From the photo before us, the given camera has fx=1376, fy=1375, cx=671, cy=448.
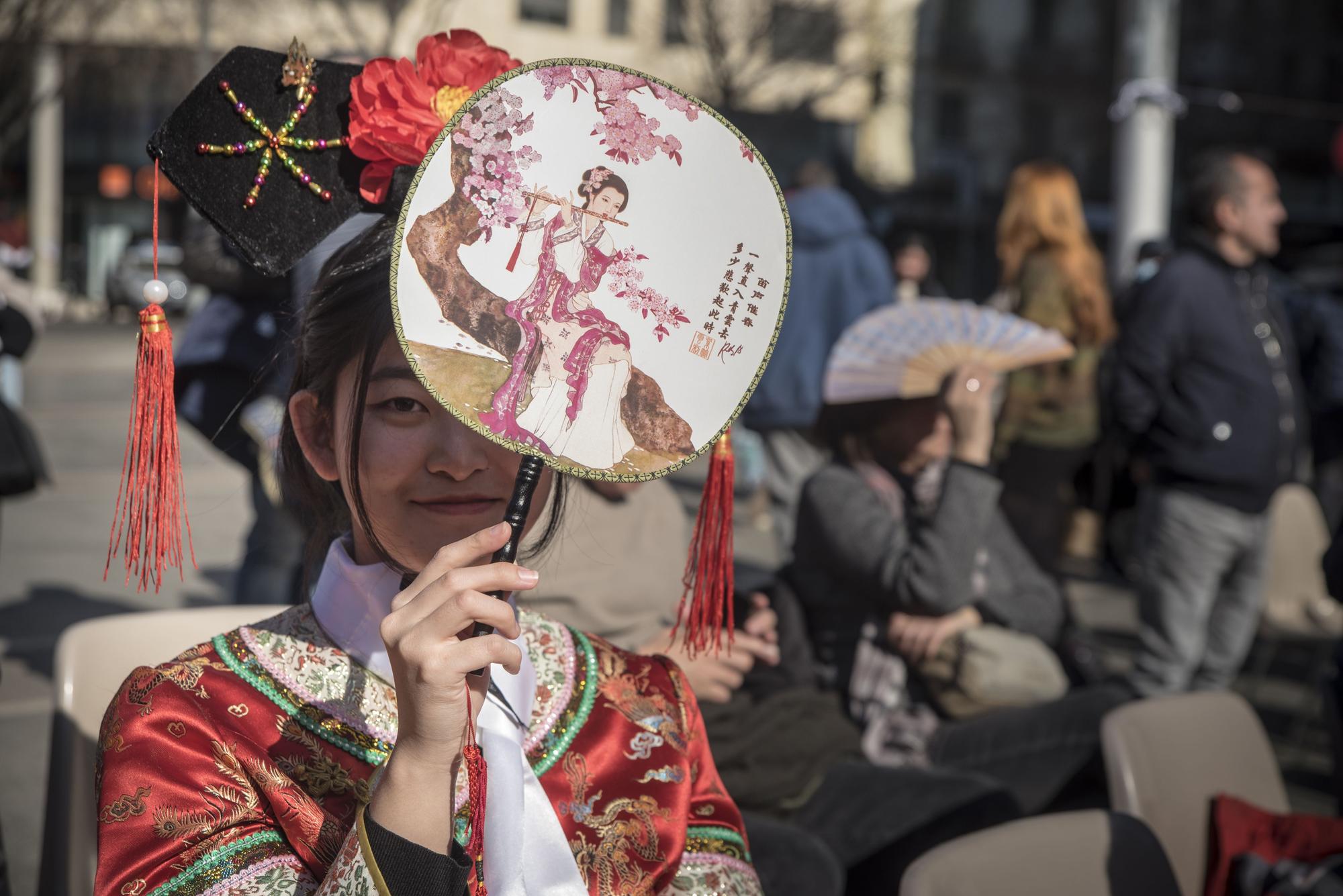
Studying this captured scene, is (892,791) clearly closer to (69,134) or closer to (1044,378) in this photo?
(1044,378)

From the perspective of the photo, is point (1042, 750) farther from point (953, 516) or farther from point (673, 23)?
point (673, 23)

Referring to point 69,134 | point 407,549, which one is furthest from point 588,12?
point 407,549

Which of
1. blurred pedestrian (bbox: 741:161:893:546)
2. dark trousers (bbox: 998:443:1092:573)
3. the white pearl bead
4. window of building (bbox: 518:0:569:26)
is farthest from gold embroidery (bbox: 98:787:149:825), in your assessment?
window of building (bbox: 518:0:569:26)

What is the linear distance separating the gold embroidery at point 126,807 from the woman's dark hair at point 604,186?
0.67 metres

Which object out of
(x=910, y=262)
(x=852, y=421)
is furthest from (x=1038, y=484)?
(x=910, y=262)

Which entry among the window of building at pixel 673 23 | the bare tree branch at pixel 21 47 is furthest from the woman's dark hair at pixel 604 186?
A: the window of building at pixel 673 23

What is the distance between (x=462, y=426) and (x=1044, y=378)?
428cm

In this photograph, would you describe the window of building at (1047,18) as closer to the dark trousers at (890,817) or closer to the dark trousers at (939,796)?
the dark trousers at (939,796)

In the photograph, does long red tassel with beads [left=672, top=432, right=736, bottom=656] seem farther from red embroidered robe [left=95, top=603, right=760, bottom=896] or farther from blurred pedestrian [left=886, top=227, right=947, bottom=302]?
blurred pedestrian [left=886, top=227, right=947, bottom=302]

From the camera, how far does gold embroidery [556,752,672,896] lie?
4.64 feet

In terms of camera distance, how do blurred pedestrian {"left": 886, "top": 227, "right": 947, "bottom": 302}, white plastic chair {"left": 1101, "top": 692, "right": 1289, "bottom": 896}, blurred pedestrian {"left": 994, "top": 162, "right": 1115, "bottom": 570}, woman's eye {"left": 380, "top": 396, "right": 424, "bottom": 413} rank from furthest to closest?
blurred pedestrian {"left": 886, "top": 227, "right": 947, "bottom": 302} → blurred pedestrian {"left": 994, "top": 162, "right": 1115, "bottom": 570} → white plastic chair {"left": 1101, "top": 692, "right": 1289, "bottom": 896} → woman's eye {"left": 380, "top": 396, "right": 424, "bottom": 413}

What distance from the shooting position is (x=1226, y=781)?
238 centimetres

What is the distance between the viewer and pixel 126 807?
4.09ft

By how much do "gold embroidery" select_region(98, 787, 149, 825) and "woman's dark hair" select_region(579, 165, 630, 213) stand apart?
0.67m
